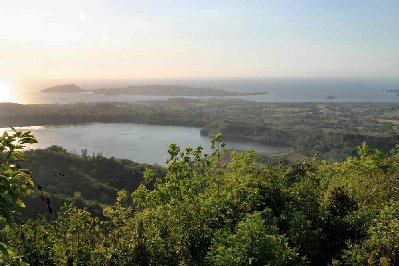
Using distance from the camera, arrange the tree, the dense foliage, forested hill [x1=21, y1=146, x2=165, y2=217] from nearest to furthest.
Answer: the tree < the dense foliage < forested hill [x1=21, y1=146, x2=165, y2=217]

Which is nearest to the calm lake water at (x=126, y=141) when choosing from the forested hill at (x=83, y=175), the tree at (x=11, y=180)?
the forested hill at (x=83, y=175)

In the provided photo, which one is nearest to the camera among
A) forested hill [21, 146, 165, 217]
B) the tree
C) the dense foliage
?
the tree

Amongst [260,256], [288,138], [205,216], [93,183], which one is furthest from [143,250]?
[288,138]

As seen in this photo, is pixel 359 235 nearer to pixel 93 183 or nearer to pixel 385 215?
pixel 385 215

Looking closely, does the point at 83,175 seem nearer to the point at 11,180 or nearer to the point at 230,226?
the point at 230,226

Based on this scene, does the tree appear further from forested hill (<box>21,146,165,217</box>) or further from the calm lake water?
the calm lake water

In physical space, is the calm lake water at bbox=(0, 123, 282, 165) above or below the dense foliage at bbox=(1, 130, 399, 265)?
below

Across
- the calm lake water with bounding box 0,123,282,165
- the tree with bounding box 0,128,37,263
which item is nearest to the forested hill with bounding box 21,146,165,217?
the calm lake water with bounding box 0,123,282,165
